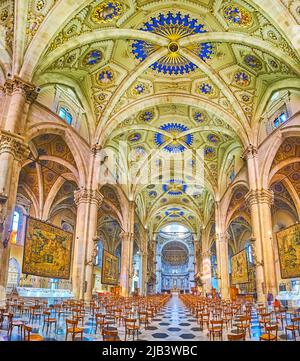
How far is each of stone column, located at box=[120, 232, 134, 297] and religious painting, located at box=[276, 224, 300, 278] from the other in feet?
48.8

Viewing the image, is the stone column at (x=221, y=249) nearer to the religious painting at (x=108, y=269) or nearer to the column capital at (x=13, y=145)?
the religious painting at (x=108, y=269)

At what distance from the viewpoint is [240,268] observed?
25.0 metres

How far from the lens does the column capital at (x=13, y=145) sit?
478 inches

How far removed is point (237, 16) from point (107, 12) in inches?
265

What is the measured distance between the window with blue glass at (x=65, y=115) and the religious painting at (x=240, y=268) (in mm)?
16293

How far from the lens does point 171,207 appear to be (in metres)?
46.3

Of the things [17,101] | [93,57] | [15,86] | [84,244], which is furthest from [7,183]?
[93,57]

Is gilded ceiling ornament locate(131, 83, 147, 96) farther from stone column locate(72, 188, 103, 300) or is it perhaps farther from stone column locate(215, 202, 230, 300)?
stone column locate(215, 202, 230, 300)

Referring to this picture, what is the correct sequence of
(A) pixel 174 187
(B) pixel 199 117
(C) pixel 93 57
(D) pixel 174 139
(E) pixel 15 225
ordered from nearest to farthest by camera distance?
(C) pixel 93 57 < (B) pixel 199 117 < (E) pixel 15 225 < (D) pixel 174 139 < (A) pixel 174 187

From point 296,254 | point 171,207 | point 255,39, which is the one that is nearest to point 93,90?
point 255,39

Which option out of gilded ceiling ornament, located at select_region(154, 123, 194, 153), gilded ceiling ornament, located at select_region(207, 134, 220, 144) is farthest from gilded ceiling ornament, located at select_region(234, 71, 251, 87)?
gilded ceiling ornament, located at select_region(154, 123, 194, 153)

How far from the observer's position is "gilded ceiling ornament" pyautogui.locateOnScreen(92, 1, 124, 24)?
15.3 metres

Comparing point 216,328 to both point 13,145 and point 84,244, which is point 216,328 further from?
point 84,244

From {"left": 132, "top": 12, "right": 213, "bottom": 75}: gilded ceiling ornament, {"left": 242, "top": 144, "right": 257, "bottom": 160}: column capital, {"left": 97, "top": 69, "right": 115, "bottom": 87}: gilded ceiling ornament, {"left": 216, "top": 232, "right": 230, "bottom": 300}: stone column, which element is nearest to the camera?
{"left": 132, "top": 12, "right": 213, "bottom": 75}: gilded ceiling ornament
